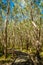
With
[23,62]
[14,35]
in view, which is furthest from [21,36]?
[23,62]

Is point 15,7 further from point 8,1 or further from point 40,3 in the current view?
point 40,3

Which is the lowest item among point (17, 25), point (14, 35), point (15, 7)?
point (14, 35)

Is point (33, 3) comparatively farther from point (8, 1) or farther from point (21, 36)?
point (21, 36)

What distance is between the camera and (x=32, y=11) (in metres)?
25.3

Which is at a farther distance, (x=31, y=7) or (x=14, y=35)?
(x=14, y=35)

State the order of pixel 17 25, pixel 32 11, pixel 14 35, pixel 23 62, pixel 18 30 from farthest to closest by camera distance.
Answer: pixel 14 35 < pixel 18 30 < pixel 17 25 < pixel 32 11 < pixel 23 62

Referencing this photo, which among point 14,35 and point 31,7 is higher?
point 31,7

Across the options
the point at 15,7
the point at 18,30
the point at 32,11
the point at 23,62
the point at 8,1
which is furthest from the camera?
the point at 18,30

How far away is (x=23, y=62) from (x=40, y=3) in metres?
10.5

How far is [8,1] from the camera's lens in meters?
27.6

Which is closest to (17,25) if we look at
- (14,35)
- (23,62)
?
(14,35)

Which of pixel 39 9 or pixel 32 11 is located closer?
pixel 32 11

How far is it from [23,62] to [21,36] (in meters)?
32.8

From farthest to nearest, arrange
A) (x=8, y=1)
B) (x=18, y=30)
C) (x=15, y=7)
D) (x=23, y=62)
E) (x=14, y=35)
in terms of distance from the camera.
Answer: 1. (x=14, y=35)
2. (x=18, y=30)
3. (x=15, y=7)
4. (x=8, y=1)
5. (x=23, y=62)
